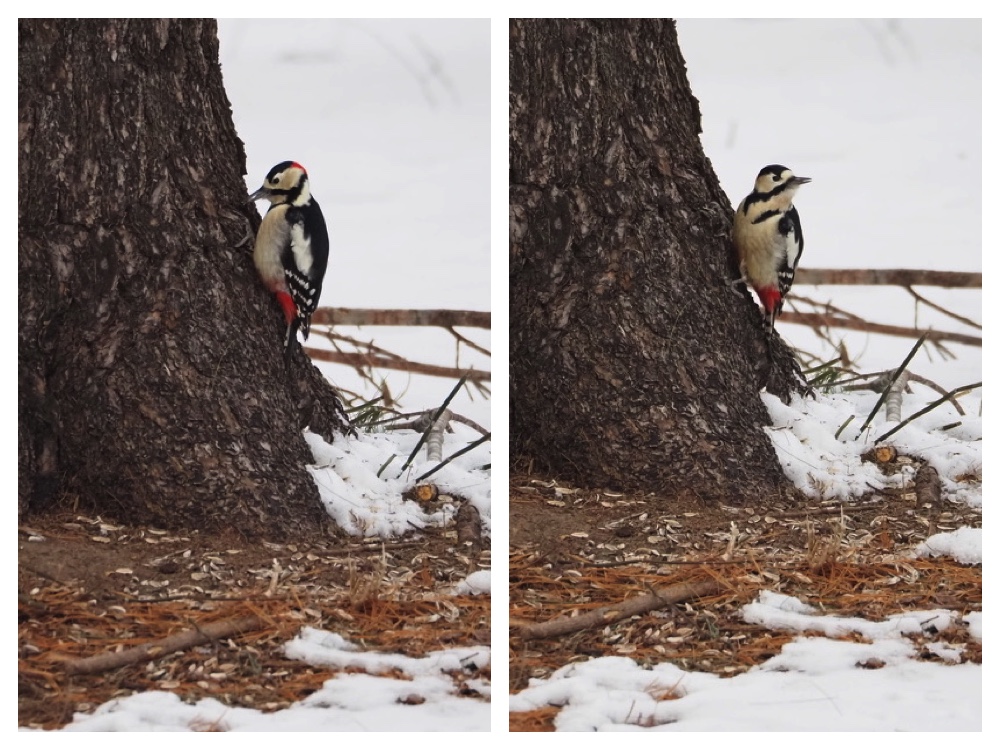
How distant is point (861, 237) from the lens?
2.62 meters

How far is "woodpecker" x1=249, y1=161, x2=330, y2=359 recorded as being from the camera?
248 cm

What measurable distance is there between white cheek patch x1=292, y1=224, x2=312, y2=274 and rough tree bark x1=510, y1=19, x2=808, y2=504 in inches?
17.4

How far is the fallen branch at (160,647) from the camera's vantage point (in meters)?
2.36

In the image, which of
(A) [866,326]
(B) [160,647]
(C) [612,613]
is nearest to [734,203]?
(A) [866,326]

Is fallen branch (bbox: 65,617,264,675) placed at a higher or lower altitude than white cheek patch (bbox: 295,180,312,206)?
lower

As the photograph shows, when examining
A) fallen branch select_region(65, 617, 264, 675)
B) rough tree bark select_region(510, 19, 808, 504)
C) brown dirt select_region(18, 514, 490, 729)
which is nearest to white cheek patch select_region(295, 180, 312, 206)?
rough tree bark select_region(510, 19, 808, 504)

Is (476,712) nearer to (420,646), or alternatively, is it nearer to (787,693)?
(420,646)

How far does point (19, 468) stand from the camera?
247cm

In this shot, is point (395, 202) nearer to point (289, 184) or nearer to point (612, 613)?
point (289, 184)

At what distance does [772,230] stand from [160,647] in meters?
1.47

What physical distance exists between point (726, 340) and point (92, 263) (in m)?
1.33

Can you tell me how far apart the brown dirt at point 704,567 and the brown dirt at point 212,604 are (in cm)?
13

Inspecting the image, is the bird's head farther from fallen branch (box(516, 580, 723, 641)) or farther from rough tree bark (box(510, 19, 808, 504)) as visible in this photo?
fallen branch (box(516, 580, 723, 641))

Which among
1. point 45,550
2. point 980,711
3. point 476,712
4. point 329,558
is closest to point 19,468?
point 45,550
